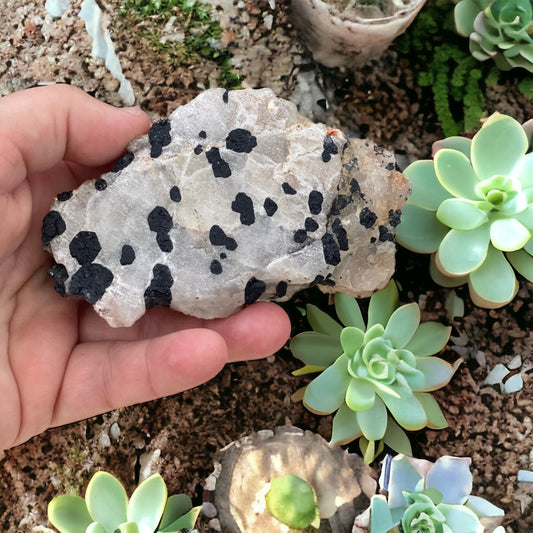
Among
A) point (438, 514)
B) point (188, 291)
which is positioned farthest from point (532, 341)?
point (188, 291)

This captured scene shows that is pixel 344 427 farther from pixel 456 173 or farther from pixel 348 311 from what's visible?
pixel 456 173

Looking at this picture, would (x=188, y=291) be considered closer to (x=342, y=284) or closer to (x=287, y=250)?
(x=287, y=250)

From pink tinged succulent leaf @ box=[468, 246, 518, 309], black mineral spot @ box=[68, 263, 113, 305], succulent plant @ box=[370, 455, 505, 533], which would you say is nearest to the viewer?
→ black mineral spot @ box=[68, 263, 113, 305]

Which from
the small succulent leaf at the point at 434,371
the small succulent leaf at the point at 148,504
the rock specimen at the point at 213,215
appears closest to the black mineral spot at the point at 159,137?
the rock specimen at the point at 213,215

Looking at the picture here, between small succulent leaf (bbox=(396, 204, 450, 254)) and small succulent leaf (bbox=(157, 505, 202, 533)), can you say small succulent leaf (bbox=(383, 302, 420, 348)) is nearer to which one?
small succulent leaf (bbox=(396, 204, 450, 254))

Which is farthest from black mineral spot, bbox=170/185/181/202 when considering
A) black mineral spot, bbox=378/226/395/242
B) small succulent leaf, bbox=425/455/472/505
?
small succulent leaf, bbox=425/455/472/505
